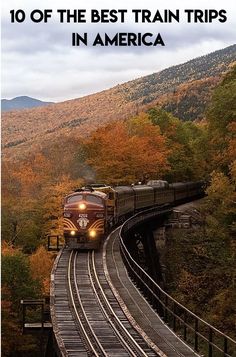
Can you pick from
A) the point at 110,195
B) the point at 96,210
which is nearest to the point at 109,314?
the point at 96,210

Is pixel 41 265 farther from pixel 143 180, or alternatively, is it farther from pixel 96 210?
pixel 96 210

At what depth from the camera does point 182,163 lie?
75.8 m

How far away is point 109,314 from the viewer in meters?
21.2

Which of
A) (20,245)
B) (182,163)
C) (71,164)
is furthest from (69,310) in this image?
(182,163)

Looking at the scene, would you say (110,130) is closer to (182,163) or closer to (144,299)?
(182,163)

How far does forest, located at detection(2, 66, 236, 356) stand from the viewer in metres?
37.6

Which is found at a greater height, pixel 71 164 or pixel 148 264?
pixel 71 164

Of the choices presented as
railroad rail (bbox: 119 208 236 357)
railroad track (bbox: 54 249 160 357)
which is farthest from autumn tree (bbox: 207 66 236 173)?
railroad track (bbox: 54 249 160 357)

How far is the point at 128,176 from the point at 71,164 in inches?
399

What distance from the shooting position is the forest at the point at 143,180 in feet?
123

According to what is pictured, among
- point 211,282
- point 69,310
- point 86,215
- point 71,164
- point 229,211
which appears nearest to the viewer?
point 69,310

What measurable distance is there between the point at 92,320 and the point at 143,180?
150 feet

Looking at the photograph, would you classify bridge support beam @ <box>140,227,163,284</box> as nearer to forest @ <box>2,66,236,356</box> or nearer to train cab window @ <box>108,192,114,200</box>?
forest @ <box>2,66,236,356</box>

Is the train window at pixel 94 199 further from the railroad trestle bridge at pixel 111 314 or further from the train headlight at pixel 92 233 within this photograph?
the railroad trestle bridge at pixel 111 314
